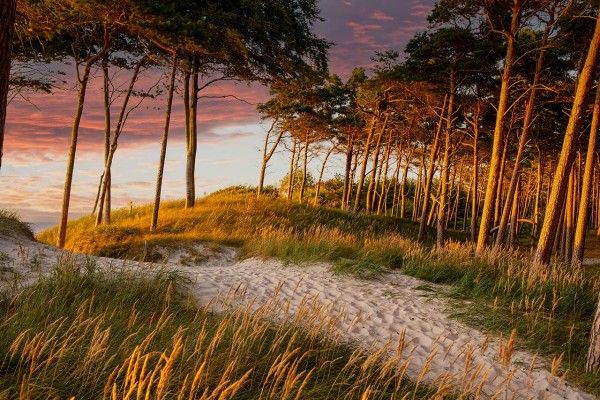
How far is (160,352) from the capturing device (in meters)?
2.51

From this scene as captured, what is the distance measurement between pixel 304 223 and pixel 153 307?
1319cm

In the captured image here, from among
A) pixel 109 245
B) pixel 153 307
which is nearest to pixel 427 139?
pixel 109 245

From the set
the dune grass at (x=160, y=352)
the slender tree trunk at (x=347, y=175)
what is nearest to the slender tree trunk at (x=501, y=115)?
the dune grass at (x=160, y=352)

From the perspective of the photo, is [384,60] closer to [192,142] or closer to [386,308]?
[192,142]

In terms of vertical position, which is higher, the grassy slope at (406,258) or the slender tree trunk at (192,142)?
the slender tree trunk at (192,142)

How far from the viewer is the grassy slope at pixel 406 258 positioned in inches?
272

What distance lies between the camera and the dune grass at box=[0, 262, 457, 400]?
9.10ft

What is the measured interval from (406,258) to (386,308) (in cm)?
399

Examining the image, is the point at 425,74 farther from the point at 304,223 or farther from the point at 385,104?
the point at 304,223

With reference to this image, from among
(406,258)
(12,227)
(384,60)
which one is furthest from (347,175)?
(12,227)

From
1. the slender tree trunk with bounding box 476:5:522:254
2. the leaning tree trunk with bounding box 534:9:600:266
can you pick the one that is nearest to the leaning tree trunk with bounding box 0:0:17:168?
the leaning tree trunk with bounding box 534:9:600:266

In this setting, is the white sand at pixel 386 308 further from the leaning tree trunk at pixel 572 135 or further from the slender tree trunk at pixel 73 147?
the slender tree trunk at pixel 73 147

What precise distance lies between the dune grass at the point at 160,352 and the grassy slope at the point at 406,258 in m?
2.67

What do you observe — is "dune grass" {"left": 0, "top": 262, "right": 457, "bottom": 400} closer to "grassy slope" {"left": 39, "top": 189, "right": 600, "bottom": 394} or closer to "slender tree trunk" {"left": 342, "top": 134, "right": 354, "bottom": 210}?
"grassy slope" {"left": 39, "top": 189, "right": 600, "bottom": 394}
